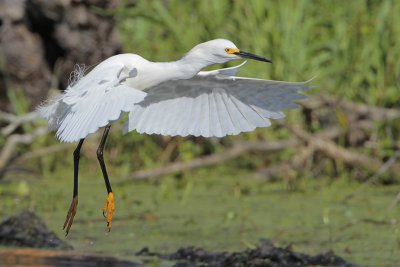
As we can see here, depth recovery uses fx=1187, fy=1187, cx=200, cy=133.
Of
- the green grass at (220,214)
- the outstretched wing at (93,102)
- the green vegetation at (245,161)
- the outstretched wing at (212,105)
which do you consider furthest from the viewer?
the green vegetation at (245,161)

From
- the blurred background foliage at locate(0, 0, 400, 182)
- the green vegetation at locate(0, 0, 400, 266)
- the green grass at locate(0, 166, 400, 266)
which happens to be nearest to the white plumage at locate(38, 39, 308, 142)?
the green grass at locate(0, 166, 400, 266)

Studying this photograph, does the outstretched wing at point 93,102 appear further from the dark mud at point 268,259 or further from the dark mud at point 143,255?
the dark mud at point 268,259

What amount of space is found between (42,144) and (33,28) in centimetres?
97

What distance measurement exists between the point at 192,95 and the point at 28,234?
4.44 feet

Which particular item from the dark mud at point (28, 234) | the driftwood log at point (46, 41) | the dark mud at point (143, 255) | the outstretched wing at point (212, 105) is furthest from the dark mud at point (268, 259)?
the driftwood log at point (46, 41)

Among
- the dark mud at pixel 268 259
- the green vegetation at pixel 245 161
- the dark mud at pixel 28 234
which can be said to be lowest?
the dark mud at pixel 268 259

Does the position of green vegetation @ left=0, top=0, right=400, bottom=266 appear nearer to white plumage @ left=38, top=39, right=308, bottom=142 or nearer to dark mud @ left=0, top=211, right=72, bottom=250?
dark mud @ left=0, top=211, right=72, bottom=250

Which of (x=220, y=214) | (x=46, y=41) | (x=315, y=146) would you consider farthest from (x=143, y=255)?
(x=46, y=41)

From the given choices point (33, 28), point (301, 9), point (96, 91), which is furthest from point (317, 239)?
point (33, 28)

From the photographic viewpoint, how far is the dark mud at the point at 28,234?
657 centimetres

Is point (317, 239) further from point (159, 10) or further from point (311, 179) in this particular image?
point (159, 10)

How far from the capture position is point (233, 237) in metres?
6.70

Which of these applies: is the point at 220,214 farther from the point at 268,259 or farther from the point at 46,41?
the point at 46,41

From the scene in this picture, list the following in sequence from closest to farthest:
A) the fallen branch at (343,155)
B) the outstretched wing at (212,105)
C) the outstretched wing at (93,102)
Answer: the outstretched wing at (93,102) → the outstretched wing at (212,105) → the fallen branch at (343,155)
